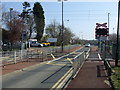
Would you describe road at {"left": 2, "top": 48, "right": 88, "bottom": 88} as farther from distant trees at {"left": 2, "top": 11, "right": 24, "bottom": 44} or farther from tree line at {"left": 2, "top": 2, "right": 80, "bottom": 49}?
distant trees at {"left": 2, "top": 11, "right": 24, "bottom": 44}

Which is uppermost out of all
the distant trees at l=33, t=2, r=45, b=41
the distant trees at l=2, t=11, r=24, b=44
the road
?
the distant trees at l=33, t=2, r=45, b=41

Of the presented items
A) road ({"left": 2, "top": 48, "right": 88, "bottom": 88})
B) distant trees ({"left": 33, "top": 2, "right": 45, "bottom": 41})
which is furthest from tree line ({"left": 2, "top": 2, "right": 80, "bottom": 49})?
road ({"left": 2, "top": 48, "right": 88, "bottom": 88})

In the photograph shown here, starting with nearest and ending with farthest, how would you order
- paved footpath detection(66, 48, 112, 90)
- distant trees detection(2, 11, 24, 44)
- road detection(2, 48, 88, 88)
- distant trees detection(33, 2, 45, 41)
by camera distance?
paved footpath detection(66, 48, 112, 90) < road detection(2, 48, 88, 88) < distant trees detection(2, 11, 24, 44) < distant trees detection(33, 2, 45, 41)

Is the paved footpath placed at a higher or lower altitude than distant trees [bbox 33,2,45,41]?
lower

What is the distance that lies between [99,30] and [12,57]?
1136cm

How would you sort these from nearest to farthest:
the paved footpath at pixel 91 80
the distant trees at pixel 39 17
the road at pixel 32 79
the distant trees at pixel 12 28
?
the paved footpath at pixel 91 80
the road at pixel 32 79
the distant trees at pixel 12 28
the distant trees at pixel 39 17

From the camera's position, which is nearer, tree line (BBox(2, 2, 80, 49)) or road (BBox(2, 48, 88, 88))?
road (BBox(2, 48, 88, 88))

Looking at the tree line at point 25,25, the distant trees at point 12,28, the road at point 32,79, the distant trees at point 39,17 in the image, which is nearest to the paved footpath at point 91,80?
the road at point 32,79

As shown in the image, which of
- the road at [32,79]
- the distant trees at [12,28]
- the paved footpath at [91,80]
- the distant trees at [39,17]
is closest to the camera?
the paved footpath at [91,80]

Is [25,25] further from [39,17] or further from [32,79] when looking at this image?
[32,79]

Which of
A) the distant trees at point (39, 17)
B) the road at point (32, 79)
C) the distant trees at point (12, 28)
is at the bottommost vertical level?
the road at point (32, 79)

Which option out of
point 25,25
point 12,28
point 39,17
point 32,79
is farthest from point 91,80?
point 39,17

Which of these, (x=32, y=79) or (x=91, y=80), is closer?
(x=91, y=80)

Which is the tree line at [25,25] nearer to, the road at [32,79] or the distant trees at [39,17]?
the distant trees at [39,17]
